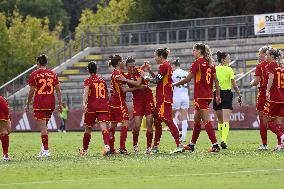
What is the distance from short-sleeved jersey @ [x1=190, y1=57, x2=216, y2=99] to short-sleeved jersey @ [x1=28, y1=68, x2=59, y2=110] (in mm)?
3311

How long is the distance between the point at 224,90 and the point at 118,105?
3.86m

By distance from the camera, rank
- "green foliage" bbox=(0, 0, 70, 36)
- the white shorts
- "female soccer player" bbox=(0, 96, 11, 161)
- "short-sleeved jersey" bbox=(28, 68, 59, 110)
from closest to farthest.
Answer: "female soccer player" bbox=(0, 96, 11, 161), "short-sleeved jersey" bbox=(28, 68, 59, 110), the white shorts, "green foliage" bbox=(0, 0, 70, 36)

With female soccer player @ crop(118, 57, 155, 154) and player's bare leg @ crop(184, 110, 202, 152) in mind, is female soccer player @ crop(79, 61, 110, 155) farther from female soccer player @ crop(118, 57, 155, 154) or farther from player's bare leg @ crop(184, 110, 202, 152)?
player's bare leg @ crop(184, 110, 202, 152)

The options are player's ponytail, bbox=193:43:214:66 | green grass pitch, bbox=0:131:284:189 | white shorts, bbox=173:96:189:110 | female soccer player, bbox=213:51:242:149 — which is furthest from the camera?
white shorts, bbox=173:96:189:110

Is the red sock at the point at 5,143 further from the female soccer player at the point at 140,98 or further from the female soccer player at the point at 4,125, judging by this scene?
the female soccer player at the point at 140,98

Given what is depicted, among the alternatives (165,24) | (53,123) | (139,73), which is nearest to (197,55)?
(139,73)

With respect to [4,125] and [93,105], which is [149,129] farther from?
[4,125]

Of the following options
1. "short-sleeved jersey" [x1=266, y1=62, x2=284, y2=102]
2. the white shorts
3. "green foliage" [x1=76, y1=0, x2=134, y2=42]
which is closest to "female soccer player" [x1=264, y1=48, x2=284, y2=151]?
"short-sleeved jersey" [x1=266, y1=62, x2=284, y2=102]

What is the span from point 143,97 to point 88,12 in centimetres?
6207

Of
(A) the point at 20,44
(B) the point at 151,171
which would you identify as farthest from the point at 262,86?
(A) the point at 20,44

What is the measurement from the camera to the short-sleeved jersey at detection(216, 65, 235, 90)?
1062 inches

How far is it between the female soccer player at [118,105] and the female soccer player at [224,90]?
10.3ft

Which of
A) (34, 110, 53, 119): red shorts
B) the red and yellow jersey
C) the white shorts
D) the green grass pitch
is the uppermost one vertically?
the red and yellow jersey

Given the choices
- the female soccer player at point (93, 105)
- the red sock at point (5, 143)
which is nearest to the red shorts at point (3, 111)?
the red sock at point (5, 143)
